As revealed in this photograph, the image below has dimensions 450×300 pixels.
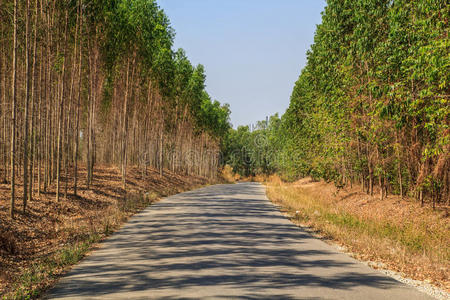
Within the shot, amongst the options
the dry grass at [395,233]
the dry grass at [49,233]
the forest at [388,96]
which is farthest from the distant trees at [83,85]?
the forest at [388,96]

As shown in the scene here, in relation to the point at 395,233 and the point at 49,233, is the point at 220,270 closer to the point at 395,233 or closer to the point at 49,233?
the point at 49,233

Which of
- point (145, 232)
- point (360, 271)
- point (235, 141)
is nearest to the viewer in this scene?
point (360, 271)

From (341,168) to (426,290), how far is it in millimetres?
21089

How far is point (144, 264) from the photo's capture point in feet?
26.8

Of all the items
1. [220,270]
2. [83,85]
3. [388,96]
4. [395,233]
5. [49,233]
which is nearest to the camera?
[220,270]

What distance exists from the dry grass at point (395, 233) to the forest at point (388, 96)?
102cm

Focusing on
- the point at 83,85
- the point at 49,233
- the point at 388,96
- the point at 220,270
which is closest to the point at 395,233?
the point at 388,96

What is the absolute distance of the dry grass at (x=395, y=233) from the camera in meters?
8.53

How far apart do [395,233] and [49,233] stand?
11628 millimetres

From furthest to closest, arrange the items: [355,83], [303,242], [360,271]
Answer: [355,83] → [303,242] → [360,271]

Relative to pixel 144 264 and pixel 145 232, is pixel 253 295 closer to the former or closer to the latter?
pixel 144 264

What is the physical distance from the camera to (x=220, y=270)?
7.67 meters

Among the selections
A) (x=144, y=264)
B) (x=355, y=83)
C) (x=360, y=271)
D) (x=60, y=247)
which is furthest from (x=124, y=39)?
(x=360, y=271)

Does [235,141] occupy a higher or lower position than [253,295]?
higher
